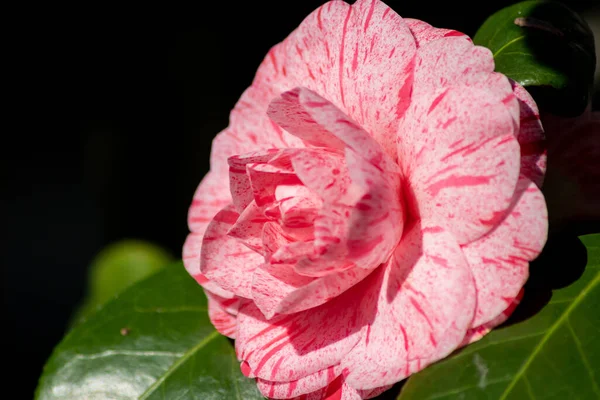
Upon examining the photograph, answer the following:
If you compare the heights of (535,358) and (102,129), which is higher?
(535,358)

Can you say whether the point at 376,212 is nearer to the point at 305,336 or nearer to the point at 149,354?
the point at 305,336

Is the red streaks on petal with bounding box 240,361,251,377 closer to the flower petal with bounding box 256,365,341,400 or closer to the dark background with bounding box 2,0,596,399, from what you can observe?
the flower petal with bounding box 256,365,341,400

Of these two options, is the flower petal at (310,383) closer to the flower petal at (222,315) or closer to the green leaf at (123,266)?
the flower petal at (222,315)

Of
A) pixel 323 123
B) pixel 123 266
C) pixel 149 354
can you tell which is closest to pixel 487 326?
pixel 323 123

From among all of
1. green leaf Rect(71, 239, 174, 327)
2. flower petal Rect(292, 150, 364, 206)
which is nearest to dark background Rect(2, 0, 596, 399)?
green leaf Rect(71, 239, 174, 327)

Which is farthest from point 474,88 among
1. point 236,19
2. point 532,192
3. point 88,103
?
point 88,103

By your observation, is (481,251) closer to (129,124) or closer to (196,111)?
(196,111)
